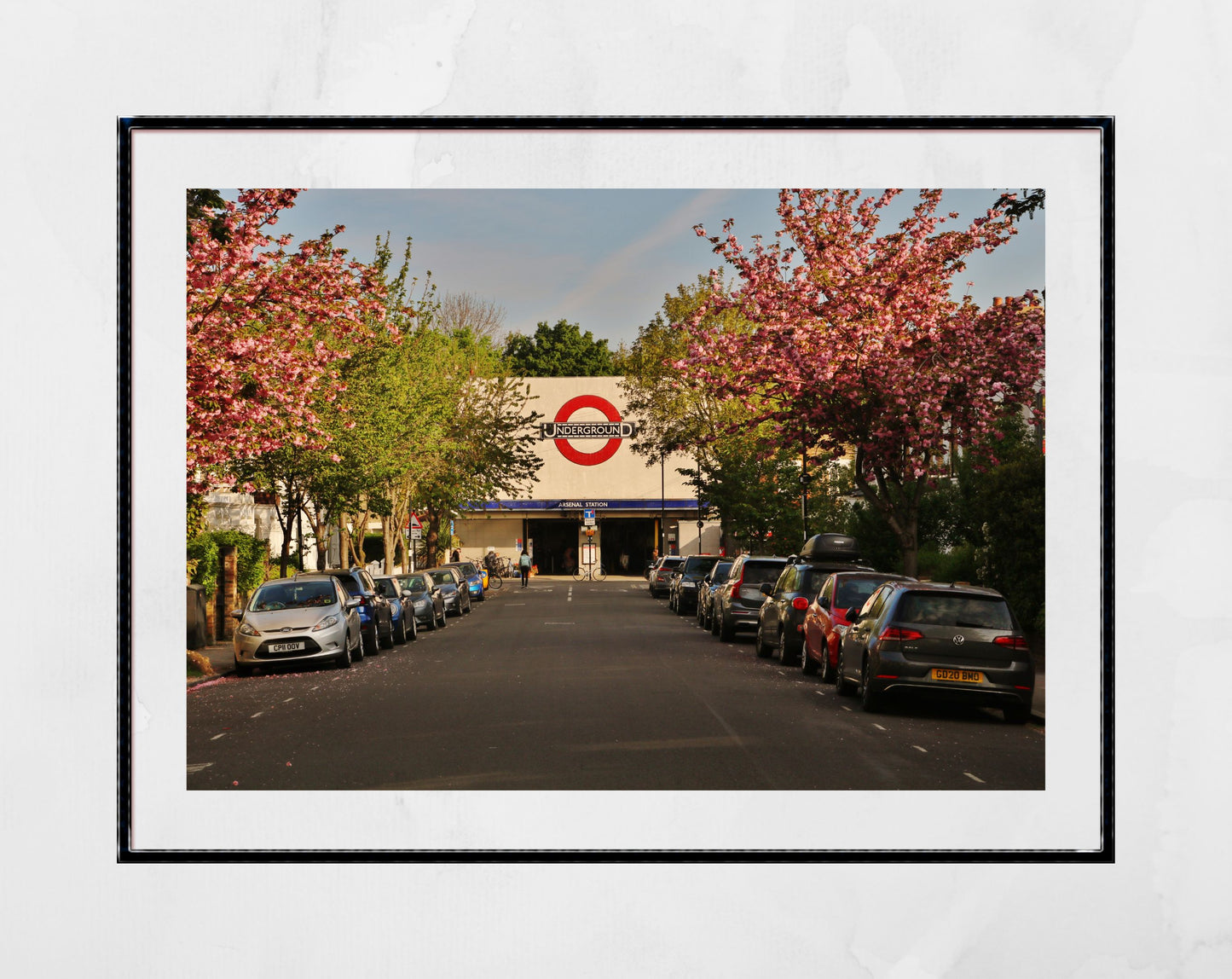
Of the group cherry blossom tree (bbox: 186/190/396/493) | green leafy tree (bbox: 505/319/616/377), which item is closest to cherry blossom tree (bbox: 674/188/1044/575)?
cherry blossom tree (bbox: 186/190/396/493)

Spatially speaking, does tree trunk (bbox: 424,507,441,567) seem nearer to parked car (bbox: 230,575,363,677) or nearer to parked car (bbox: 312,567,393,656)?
parked car (bbox: 312,567,393,656)

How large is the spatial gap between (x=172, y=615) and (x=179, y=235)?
2.36m

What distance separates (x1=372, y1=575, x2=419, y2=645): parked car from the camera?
2683 centimetres

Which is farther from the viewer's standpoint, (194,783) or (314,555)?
(314,555)

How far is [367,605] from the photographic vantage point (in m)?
24.1

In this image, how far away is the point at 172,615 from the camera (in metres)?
8.38

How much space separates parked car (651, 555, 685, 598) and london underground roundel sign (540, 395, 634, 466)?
741 centimetres

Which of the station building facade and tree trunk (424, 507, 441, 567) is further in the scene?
the station building facade

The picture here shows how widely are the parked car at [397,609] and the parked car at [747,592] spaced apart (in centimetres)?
625
